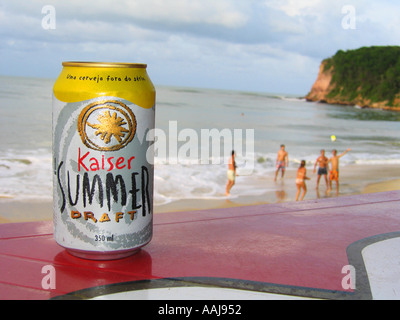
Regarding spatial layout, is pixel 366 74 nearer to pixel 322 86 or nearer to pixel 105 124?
pixel 322 86

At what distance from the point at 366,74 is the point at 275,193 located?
320 ft

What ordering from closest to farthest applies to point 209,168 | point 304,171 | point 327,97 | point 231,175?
point 304,171 → point 231,175 → point 209,168 → point 327,97

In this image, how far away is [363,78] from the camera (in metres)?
105

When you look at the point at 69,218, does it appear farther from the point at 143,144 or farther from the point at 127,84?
the point at 127,84

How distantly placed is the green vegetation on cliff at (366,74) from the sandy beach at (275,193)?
271 ft

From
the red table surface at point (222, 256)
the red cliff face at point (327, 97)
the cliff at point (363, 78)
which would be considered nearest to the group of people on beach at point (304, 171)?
the red table surface at point (222, 256)

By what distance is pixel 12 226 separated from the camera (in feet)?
10.7

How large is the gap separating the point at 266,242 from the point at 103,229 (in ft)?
3.77

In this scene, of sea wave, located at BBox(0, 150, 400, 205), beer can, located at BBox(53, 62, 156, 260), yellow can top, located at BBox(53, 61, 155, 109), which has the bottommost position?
sea wave, located at BBox(0, 150, 400, 205)

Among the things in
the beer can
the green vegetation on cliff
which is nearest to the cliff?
the green vegetation on cliff

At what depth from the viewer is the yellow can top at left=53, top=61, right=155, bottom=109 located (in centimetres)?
237

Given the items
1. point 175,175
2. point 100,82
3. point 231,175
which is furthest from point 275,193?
point 100,82

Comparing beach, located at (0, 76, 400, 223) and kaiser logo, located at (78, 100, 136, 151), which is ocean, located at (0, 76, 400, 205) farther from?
kaiser logo, located at (78, 100, 136, 151)

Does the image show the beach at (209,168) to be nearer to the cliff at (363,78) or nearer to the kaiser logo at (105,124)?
the kaiser logo at (105,124)
